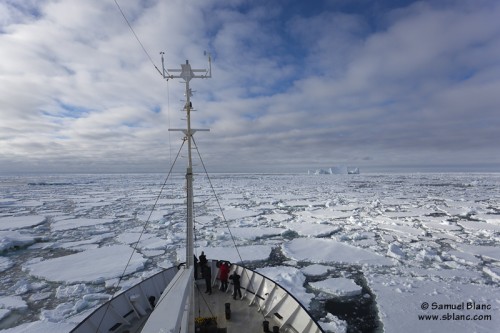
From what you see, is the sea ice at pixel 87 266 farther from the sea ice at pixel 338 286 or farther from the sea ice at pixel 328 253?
the sea ice at pixel 338 286

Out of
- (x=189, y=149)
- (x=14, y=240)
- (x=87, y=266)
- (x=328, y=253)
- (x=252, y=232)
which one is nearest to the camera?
(x=189, y=149)

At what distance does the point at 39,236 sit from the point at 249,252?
10841mm

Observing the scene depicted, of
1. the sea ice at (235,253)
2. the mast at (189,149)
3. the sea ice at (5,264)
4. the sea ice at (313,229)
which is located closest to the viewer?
the mast at (189,149)

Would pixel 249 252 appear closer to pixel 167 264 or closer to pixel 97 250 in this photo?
pixel 167 264

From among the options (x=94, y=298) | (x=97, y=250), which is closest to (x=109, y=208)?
(x=97, y=250)

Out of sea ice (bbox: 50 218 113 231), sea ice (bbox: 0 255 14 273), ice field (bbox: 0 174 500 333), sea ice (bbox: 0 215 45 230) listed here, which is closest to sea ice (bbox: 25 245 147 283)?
ice field (bbox: 0 174 500 333)

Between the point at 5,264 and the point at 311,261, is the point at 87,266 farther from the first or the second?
the point at 311,261

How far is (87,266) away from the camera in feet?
32.2

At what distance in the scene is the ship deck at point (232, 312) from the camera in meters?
4.95

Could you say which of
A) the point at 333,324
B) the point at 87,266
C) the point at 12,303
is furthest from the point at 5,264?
the point at 333,324

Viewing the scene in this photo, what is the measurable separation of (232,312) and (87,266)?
22.6 feet

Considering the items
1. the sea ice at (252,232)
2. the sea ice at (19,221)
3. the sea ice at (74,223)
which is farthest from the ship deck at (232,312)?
the sea ice at (19,221)

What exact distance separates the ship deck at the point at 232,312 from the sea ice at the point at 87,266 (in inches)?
175

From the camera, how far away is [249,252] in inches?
439
